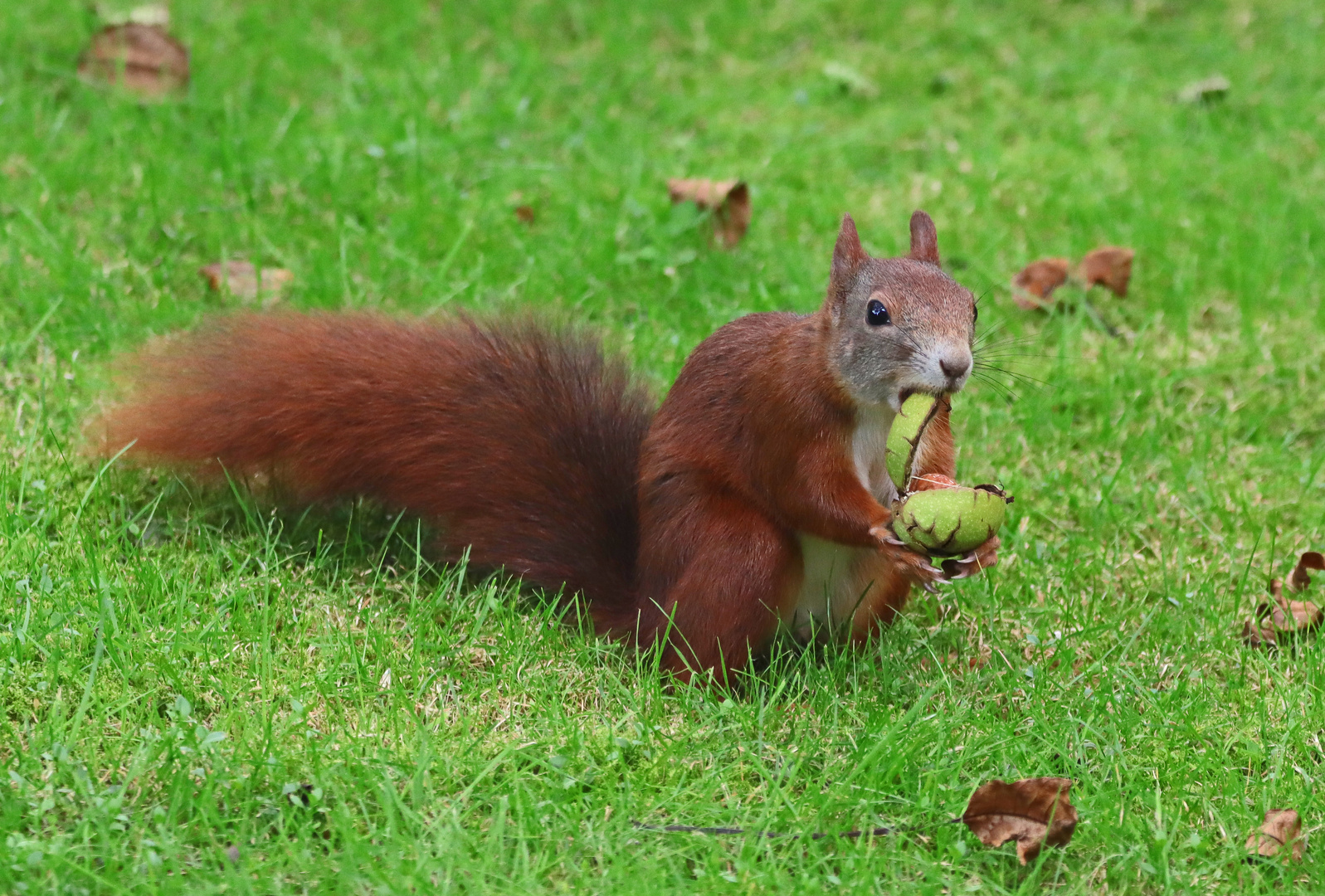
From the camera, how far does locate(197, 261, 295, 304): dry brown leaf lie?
3277 millimetres

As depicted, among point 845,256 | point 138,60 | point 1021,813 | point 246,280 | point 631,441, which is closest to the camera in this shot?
point 1021,813

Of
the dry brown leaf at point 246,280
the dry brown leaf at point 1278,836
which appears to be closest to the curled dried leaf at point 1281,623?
the dry brown leaf at point 1278,836

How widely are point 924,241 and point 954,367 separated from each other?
0.42m

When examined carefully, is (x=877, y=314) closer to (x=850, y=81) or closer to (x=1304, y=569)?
(x=1304, y=569)

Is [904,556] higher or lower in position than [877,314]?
lower

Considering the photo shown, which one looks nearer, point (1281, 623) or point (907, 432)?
point (907, 432)

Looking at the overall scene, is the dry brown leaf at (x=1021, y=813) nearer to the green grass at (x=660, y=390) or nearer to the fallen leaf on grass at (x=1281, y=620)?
the green grass at (x=660, y=390)

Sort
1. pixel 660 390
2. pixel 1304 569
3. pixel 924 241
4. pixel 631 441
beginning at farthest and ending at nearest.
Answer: pixel 660 390 → pixel 1304 569 → pixel 631 441 → pixel 924 241

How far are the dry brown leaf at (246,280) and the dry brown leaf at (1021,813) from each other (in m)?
1.97

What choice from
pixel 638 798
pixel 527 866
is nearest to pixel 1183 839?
pixel 638 798

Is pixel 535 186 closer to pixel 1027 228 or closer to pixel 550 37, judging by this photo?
pixel 550 37

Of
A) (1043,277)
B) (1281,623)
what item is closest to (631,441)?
(1281,623)

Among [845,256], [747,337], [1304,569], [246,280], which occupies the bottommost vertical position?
[1304,569]

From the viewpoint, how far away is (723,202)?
367 centimetres
